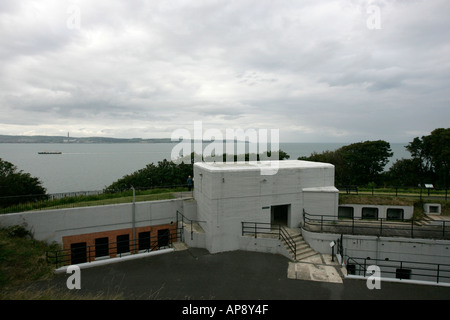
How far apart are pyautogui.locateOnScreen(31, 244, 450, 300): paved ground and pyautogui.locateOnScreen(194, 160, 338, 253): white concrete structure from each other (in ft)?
5.96

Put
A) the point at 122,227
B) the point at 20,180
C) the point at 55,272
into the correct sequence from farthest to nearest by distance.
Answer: the point at 20,180
the point at 122,227
the point at 55,272

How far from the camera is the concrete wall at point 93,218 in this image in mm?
13250

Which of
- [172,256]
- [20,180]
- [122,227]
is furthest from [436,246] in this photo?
[20,180]

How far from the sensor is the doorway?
→ 53.8ft

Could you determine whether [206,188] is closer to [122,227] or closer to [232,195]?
[232,195]

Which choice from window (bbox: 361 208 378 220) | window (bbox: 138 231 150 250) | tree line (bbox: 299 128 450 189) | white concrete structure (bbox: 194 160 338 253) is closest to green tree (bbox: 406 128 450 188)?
tree line (bbox: 299 128 450 189)

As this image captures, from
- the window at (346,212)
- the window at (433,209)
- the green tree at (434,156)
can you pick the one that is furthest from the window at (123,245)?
the green tree at (434,156)

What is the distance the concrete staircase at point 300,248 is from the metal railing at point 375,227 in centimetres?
65

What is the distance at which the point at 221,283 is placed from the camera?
10.3 metres

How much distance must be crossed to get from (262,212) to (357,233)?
511 centimetres

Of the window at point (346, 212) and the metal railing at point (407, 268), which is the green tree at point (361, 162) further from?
the metal railing at point (407, 268)

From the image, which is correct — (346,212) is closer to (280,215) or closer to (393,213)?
(393,213)

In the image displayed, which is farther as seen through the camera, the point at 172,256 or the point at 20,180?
the point at 20,180

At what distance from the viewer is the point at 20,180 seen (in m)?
22.2
